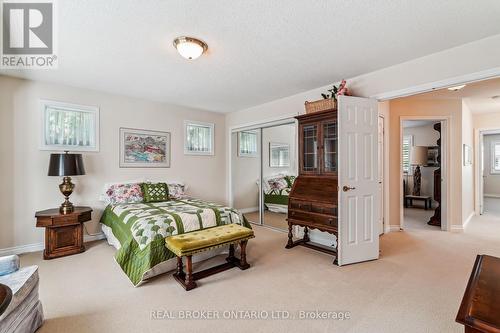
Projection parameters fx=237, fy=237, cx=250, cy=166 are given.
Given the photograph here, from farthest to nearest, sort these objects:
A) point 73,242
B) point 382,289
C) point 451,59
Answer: point 73,242 < point 451,59 < point 382,289

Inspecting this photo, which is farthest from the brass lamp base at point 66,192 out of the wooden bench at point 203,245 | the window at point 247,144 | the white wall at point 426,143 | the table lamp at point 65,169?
the white wall at point 426,143

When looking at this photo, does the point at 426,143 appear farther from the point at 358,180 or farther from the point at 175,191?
the point at 175,191

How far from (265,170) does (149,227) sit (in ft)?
8.93

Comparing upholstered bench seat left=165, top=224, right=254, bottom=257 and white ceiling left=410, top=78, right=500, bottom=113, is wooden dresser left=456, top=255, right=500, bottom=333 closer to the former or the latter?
upholstered bench seat left=165, top=224, right=254, bottom=257

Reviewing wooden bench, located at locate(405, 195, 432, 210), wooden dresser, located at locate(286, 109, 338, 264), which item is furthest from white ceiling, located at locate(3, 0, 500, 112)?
wooden bench, located at locate(405, 195, 432, 210)

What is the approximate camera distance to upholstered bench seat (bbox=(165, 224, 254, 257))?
7.67 ft

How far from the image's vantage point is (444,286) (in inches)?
93.4

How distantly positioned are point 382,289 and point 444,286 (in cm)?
65

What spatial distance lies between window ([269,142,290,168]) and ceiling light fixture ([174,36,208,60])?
2474mm

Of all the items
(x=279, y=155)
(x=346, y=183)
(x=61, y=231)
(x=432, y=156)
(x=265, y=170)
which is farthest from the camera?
(x=432, y=156)

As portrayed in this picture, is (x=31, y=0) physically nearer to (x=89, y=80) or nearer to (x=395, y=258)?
(x=89, y=80)

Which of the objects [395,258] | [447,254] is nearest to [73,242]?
[395,258]

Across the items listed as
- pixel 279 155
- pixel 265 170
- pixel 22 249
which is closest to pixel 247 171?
pixel 265 170

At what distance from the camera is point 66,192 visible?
338 centimetres
